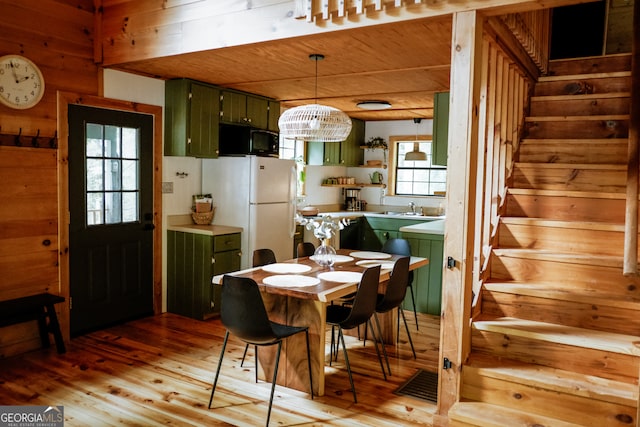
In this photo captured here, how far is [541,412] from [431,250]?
2.66m

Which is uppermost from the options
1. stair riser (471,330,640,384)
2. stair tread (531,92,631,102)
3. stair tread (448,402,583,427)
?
stair tread (531,92,631,102)

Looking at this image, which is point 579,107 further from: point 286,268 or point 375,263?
point 286,268

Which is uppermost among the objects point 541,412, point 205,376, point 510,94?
point 510,94

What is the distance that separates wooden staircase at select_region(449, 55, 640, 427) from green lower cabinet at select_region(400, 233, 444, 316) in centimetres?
148

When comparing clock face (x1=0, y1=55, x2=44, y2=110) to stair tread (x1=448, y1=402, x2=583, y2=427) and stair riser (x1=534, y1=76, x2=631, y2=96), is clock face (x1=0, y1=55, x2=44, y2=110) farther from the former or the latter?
stair riser (x1=534, y1=76, x2=631, y2=96)

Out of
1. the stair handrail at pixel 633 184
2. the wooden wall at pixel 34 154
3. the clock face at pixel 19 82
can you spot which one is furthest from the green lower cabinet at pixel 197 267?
the stair handrail at pixel 633 184

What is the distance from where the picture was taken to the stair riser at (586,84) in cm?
414

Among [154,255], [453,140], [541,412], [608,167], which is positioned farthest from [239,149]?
[541,412]

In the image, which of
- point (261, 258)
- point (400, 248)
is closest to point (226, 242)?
point (261, 258)

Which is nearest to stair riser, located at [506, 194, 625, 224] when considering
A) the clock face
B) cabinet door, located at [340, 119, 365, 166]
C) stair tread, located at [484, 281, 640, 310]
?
stair tread, located at [484, 281, 640, 310]

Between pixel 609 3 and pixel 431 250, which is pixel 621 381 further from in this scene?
pixel 609 3

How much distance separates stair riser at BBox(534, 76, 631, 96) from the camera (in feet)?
13.6

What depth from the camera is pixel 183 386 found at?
3404 mm

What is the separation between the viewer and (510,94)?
372 centimetres
